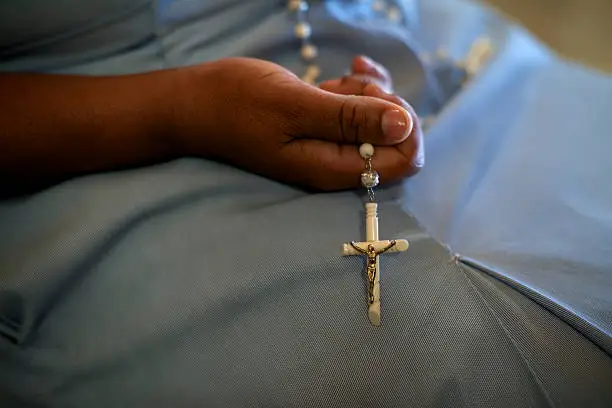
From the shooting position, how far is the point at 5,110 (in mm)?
530

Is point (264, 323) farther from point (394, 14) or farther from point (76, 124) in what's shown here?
point (394, 14)

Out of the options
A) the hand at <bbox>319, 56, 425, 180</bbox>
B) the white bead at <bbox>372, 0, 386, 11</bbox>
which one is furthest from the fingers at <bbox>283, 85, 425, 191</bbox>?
the white bead at <bbox>372, 0, 386, 11</bbox>

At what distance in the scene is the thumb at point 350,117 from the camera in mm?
485

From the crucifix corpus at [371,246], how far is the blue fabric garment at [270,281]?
1cm

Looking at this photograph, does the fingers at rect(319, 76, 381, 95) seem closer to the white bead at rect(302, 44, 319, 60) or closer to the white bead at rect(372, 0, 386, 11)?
the white bead at rect(302, 44, 319, 60)

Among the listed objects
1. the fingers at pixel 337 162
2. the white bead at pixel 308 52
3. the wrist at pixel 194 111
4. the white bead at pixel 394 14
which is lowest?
the fingers at pixel 337 162

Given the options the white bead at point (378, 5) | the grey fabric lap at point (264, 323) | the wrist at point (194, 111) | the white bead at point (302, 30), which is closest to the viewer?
the grey fabric lap at point (264, 323)

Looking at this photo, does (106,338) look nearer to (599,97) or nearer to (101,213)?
(101,213)

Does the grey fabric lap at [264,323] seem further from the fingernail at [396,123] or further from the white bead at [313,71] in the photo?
the white bead at [313,71]

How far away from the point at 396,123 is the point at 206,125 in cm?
19

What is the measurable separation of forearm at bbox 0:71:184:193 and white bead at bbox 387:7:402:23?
0.39 meters

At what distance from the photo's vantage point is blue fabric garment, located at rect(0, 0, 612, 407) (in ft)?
1.43

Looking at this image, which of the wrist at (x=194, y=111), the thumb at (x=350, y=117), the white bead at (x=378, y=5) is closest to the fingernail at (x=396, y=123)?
the thumb at (x=350, y=117)

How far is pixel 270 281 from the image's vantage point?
47 centimetres
